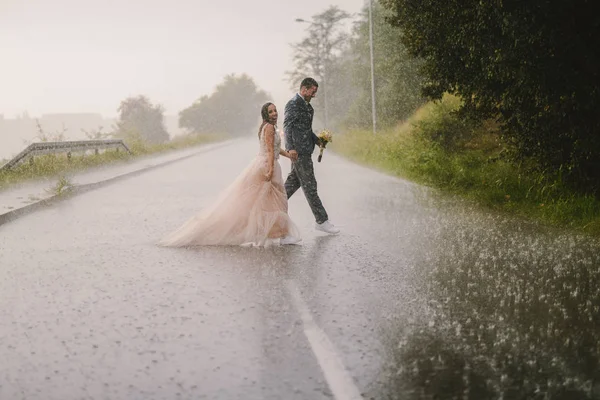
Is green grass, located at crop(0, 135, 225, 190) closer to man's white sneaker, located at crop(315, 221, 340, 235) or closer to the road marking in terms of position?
man's white sneaker, located at crop(315, 221, 340, 235)

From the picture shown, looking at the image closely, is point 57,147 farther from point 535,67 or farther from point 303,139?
point 535,67

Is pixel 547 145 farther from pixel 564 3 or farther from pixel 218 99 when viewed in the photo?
pixel 218 99

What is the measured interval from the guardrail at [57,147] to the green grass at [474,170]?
10487 mm

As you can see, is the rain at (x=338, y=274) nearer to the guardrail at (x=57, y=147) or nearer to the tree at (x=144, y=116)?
the guardrail at (x=57, y=147)

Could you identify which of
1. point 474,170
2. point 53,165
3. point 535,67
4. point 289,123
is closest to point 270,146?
point 289,123

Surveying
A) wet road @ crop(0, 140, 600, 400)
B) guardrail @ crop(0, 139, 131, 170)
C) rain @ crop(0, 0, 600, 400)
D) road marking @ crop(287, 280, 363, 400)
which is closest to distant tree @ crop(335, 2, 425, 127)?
guardrail @ crop(0, 139, 131, 170)

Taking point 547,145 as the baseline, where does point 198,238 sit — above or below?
below

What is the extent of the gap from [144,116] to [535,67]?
10022cm

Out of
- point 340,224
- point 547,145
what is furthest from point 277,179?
point 547,145

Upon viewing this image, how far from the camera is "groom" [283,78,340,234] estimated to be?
9.56 meters

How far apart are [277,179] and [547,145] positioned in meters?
4.39

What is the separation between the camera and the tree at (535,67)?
888 centimetres

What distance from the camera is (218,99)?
456 feet

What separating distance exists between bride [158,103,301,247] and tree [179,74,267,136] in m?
119
